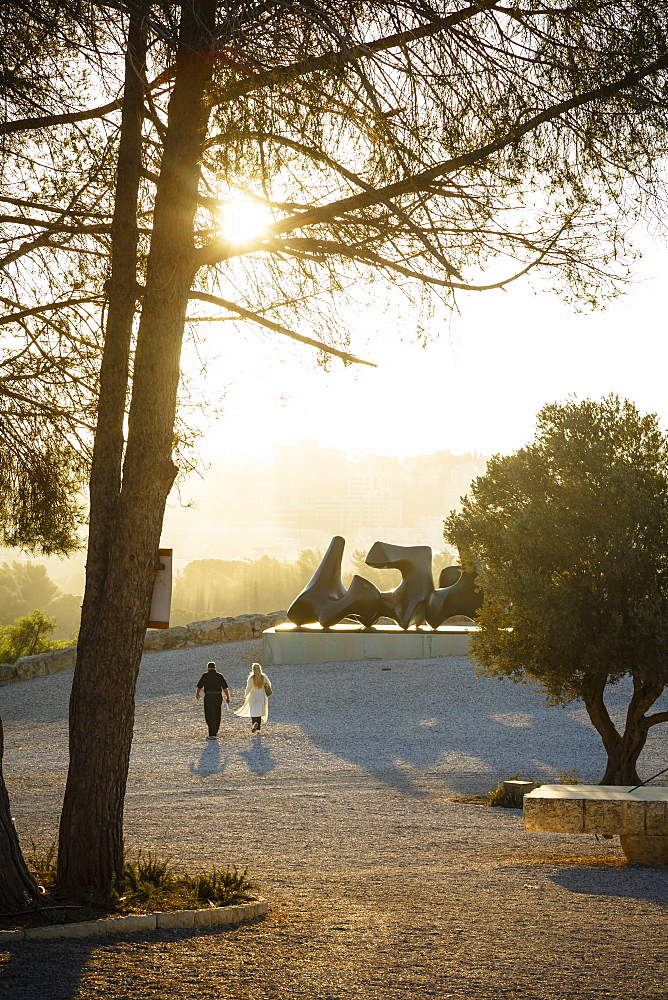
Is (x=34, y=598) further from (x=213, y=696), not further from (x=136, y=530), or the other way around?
(x=136, y=530)

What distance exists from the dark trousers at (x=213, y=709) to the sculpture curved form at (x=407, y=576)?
752cm

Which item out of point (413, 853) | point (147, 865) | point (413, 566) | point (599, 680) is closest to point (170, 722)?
point (413, 566)

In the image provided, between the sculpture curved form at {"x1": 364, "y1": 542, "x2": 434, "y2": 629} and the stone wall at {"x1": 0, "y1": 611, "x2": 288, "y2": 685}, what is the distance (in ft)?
19.0

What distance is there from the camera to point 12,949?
421 centimetres

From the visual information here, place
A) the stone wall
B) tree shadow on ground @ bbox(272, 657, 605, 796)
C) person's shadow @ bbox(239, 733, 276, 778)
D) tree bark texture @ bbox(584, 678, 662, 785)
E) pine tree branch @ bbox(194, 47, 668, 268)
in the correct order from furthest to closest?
the stone wall < tree shadow on ground @ bbox(272, 657, 605, 796) < person's shadow @ bbox(239, 733, 276, 778) < tree bark texture @ bbox(584, 678, 662, 785) < pine tree branch @ bbox(194, 47, 668, 268)

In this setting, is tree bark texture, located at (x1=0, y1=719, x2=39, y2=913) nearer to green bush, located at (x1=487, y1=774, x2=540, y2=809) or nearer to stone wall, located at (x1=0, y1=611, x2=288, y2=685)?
green bush, located at (x1=487, y1=774, x2=540, y2=809)

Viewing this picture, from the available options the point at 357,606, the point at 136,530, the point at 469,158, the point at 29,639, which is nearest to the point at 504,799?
the point at 136,530

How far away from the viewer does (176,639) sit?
2645cm

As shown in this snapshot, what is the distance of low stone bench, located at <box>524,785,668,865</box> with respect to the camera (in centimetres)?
714

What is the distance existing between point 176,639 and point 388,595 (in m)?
6.96

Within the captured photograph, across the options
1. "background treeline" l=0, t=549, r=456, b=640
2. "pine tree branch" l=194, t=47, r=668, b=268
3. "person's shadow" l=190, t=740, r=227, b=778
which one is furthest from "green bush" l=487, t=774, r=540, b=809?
"background treeline" l=0, t=549, r=456, b=640

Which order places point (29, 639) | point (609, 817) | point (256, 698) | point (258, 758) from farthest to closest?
1. point (29, 639)
2. point (256, 698)
3. point (258, 758)
4. point (609, 817)

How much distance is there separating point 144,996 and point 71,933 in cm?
97

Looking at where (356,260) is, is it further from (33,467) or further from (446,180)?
(33,467)
